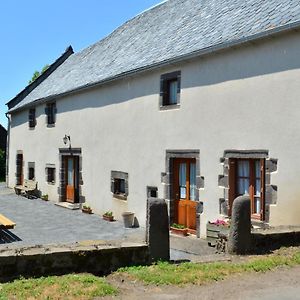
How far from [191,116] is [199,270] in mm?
5305

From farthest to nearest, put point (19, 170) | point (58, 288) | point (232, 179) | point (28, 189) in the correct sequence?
1. point (19, 170)
2. point (28, 189)
3. point (232, 179)
4. point (58, 288)

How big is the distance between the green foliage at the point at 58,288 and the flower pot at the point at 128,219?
6874 millimetres

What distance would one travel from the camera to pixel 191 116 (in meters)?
10.7

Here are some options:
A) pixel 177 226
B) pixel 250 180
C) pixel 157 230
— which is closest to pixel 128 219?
pixel 177 226

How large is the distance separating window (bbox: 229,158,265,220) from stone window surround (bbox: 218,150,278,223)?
10 centimetres

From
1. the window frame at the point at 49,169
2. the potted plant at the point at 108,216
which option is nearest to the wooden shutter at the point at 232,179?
the potted plant at the point at 108,216

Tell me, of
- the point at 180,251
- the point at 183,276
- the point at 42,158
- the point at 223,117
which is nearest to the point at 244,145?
the point at 223,117

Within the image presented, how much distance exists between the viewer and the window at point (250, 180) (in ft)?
29.5

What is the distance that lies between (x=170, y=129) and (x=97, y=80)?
177 inches

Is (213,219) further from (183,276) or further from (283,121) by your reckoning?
(183,276)

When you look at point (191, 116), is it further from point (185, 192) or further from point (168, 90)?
point (185, 192)

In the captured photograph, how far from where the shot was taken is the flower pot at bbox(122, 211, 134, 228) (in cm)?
1260

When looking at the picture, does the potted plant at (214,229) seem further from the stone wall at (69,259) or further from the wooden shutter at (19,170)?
the wooden shutter at (19,170)

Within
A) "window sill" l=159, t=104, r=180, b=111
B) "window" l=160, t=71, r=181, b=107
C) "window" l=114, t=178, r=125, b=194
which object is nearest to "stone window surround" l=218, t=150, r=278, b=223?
"window sill" l=159, t=104, r=180, b=111
